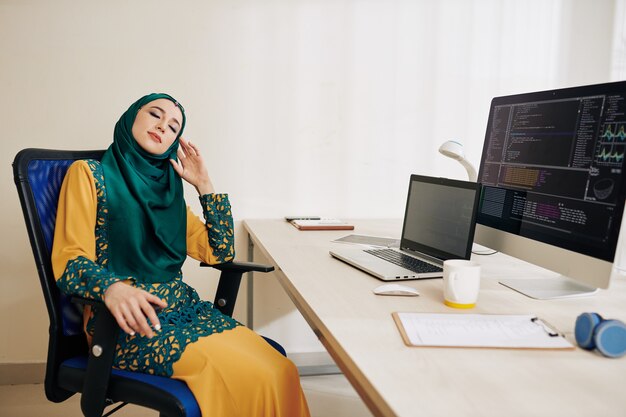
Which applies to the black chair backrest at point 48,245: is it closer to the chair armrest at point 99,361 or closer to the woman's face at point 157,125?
the chair armrest at point 99,361

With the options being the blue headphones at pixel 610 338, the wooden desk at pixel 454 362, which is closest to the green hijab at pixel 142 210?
the wooden desk at pixel 454 362

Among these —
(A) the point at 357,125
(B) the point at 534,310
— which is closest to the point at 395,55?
(A) the point at 357,125

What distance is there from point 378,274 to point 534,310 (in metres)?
0.38

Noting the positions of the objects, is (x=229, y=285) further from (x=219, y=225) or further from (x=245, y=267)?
(x=219, y=225)

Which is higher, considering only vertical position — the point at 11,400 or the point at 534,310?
the point at 534,310

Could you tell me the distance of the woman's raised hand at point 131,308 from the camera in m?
1.19

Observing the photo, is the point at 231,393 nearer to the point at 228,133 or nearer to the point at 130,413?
the point at 130,413

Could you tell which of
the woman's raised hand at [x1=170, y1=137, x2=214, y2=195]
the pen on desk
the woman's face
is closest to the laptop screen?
the pen on desk

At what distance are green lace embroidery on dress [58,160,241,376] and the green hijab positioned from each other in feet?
0.09

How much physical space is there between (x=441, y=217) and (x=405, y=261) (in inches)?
6.7

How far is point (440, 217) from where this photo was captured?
1.59m

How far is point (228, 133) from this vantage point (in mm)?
2443

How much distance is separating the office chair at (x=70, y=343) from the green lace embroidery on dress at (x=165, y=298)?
0.12 ft

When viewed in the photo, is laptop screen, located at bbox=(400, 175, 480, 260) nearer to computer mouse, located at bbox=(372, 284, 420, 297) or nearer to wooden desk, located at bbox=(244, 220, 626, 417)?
wooden desk, located at bbox=(244, 220, 626, 417)
